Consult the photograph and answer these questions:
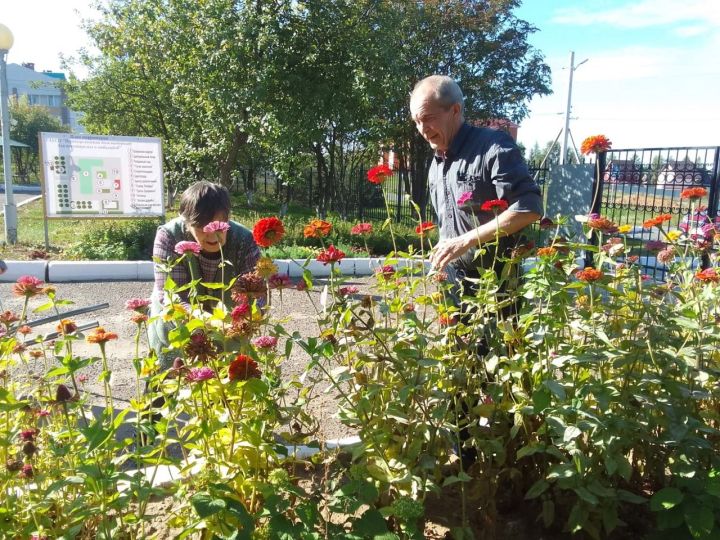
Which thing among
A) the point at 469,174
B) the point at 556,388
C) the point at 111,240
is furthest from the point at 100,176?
the point at 556,388

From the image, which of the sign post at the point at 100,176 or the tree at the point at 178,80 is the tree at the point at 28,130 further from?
the sign post at the point at 100,176

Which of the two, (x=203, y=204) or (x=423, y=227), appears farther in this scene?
(x=203, y=204)

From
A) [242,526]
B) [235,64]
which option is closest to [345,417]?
[242,526]

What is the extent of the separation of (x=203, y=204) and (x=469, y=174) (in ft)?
3.68

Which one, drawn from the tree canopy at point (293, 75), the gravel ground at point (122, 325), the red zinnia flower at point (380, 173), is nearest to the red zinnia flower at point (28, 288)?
the gravel ground at point (122, 325)

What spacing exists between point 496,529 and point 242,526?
874 mm

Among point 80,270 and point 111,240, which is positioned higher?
point 111,240

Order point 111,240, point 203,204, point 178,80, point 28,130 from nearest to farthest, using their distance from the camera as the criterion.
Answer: point 203,204
point 111,240
point 178,80
point 28,130

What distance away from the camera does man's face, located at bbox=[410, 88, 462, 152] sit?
7.68 ft

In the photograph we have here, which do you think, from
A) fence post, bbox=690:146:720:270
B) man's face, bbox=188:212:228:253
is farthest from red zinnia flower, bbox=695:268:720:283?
fence post, bbox=690:146:720:270

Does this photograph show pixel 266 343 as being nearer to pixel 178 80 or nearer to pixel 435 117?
pixel 435 117

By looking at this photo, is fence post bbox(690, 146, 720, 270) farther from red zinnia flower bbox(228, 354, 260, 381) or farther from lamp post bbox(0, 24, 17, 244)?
lamp post bbox(0, 24, 17, 244)

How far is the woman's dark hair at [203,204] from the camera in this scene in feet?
8.04

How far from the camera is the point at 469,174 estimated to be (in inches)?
94.0
